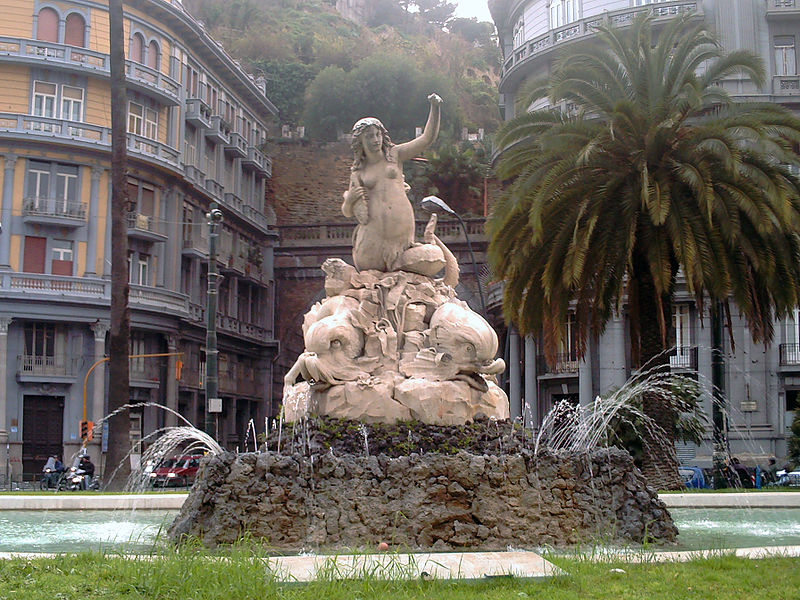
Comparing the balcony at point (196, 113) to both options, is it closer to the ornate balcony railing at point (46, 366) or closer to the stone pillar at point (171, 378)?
the stone pillar at point (171, 378)

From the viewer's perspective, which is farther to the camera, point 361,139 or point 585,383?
point 585,383

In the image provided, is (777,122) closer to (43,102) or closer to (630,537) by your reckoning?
(630,537)

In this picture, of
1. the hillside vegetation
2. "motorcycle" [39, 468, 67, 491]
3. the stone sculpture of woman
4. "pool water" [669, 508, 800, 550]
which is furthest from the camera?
the hillside vegetation

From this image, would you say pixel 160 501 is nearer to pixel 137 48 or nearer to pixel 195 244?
pixel 137 48

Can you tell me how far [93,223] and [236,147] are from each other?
1419cm

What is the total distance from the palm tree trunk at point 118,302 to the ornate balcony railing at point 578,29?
57.0 ft

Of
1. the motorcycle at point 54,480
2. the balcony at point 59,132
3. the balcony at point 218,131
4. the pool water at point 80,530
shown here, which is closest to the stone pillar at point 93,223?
the balcony at point 59,132

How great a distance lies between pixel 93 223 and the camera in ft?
128

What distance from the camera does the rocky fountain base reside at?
28.5ft

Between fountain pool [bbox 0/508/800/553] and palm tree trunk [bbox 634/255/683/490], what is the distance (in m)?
4.99

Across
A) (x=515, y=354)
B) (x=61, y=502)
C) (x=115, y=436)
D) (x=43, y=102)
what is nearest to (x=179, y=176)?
(x=43, y=102)

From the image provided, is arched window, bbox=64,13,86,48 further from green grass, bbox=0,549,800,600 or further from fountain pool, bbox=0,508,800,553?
green grass, bbox=0,549,800,600

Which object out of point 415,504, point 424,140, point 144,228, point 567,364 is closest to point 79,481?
point 424,140

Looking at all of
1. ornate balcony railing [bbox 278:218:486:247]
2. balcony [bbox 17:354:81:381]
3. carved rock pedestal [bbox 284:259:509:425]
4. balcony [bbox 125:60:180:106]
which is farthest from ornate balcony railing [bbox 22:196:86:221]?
carved rock pedestal [bbox 284:259:509:425]
